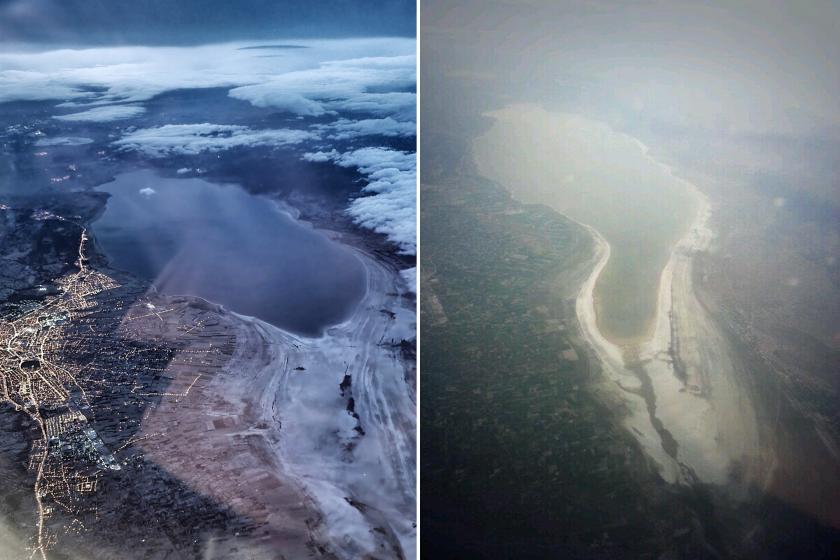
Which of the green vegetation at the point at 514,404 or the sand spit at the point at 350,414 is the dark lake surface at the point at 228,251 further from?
the green vegetation at the point at 514,404

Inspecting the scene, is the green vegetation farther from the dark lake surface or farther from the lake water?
the dark lake surface

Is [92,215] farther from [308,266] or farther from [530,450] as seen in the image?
[530,450]

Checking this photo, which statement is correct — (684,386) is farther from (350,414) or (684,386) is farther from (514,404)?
(350,414)

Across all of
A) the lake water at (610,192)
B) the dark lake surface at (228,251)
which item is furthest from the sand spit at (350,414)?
the lake water at (610,192)

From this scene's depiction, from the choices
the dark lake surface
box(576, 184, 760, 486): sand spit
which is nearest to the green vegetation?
box(576, 184, 760, 486): sand spit

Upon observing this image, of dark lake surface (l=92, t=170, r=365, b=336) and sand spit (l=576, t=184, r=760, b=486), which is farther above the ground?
dark lake surface (l=92, t=170, r=365, b=336)
